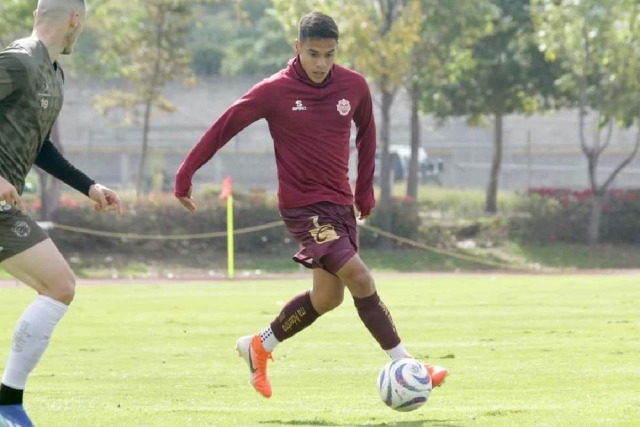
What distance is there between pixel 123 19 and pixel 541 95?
12172 mm

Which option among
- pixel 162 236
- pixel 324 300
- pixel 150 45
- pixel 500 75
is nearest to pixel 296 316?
pixel 324 300

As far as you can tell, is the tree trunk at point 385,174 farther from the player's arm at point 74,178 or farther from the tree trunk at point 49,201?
the player's arm at point 74,178

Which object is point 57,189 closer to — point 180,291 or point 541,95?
point 180,291

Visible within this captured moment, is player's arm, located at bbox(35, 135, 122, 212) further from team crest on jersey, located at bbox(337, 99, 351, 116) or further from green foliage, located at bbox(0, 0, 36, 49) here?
green foliage, located at bbox(0, 0, 36, 49)

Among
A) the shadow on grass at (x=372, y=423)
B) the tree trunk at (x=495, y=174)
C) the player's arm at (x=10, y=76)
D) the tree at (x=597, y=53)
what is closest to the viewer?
the player's arm at (x=10, y=76)

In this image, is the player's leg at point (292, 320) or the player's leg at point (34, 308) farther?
the player's leg at point (292, 320)

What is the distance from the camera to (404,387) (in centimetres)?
755

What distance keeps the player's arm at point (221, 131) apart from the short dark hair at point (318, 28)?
0.45m

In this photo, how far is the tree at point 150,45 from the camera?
34500mm

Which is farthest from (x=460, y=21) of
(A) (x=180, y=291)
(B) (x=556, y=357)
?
(B) (x=556, y=357)

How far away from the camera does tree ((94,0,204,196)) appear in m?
34.5

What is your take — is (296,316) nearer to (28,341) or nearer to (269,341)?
(269,341)

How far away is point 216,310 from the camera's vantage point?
1725 centimetres

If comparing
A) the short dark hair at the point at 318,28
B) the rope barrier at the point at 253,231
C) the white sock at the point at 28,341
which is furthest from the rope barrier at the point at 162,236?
the white sock at the point at 28,341
